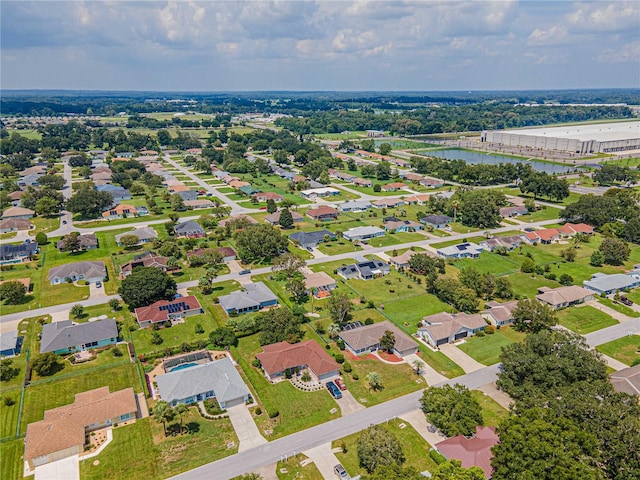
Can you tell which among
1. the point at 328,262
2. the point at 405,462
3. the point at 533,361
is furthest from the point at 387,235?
the point at 405,462

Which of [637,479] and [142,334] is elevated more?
[637,479]

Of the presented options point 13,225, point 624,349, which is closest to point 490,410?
point 624,349

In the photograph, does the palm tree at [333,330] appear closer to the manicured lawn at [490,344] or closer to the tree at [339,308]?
the tree at [339,308]

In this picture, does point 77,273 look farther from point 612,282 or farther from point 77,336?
point 612,282

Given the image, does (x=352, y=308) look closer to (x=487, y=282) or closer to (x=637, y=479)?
(x=487, y=282)

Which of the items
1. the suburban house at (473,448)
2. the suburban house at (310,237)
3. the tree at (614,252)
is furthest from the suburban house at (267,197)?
the suburban house at (473,448)
